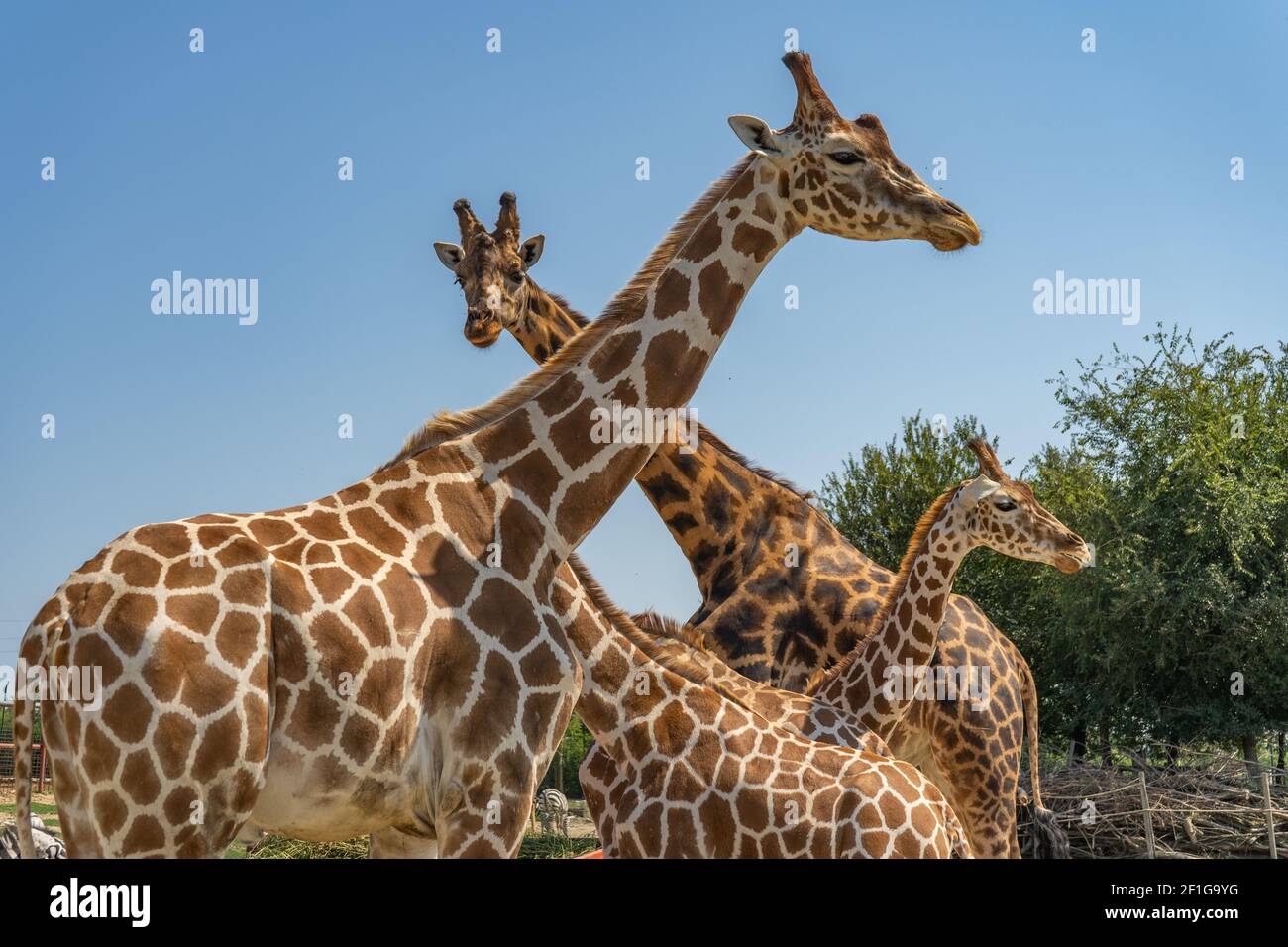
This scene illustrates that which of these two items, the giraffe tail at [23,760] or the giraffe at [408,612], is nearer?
the giraffe at [408,612]

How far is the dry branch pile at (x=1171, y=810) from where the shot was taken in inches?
838

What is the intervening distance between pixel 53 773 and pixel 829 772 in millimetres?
4479

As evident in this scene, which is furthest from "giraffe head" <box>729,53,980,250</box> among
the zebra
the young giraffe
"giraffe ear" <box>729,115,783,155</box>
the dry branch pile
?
the zebra

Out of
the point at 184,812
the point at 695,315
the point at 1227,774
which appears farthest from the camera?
the point at 1227,774

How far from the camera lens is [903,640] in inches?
398

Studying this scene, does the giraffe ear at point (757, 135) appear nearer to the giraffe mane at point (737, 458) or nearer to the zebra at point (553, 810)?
the giraffe mane at point (737, 458)

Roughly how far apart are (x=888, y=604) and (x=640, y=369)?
465 cm

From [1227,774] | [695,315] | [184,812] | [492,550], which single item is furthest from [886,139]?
[1227,774]

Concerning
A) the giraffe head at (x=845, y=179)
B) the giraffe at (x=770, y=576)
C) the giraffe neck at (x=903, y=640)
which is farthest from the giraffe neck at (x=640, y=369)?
the giraffe neck at (x=903, y=640)

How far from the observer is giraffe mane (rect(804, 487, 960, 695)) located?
10.2 m

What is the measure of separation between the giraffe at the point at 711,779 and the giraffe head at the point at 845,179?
8.44 feet

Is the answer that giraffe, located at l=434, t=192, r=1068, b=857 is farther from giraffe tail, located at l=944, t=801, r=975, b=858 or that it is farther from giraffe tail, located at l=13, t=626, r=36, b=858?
giraffe tail, located at l=13, t=626, r=36, b=858
